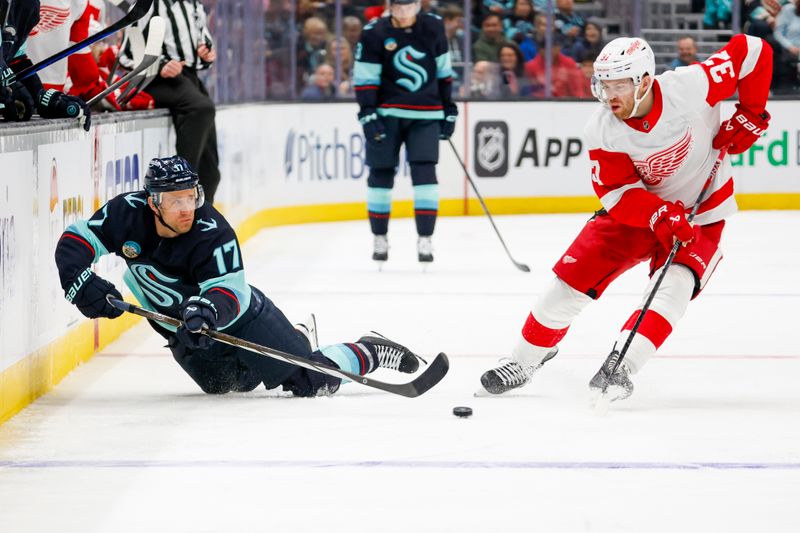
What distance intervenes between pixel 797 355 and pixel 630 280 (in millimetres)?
2141

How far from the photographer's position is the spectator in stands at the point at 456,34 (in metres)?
10.8

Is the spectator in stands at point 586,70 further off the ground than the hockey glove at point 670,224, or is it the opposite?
the spectator in stands at point 586,70

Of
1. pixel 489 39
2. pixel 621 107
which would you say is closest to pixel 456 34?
pixel 489 39

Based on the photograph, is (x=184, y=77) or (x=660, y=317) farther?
(x=184, y=77)

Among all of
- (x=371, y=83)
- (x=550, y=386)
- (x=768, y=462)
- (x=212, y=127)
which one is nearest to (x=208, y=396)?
(x=550, y=386)

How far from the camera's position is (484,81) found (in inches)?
424

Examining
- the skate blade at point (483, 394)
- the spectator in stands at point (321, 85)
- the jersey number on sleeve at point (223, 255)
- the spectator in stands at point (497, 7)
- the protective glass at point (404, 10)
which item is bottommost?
the skate blade at point (483, 394)

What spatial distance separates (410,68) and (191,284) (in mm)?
3459

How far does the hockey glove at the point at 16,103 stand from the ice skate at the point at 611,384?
1.87 metres

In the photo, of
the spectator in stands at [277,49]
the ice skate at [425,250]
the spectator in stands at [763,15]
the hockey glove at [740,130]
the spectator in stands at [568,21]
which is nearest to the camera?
the hockey glove at [740,130]

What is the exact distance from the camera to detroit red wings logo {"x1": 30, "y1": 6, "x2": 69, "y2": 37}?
4984 mm

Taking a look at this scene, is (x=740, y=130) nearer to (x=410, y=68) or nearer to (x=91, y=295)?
(x=91, y=295)

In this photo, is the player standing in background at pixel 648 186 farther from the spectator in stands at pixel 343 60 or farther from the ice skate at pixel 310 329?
the spectator in stands at pixel 343 60

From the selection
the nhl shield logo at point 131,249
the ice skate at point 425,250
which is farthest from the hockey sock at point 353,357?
the ice skate at point 425,250
